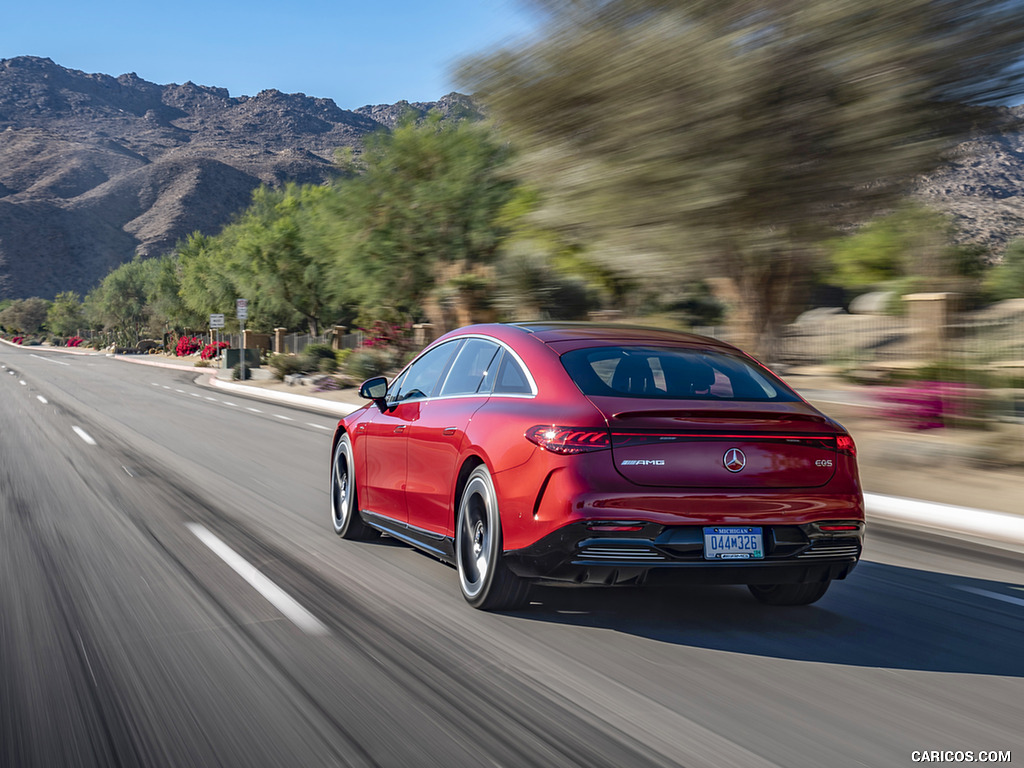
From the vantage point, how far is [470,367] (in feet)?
21.9

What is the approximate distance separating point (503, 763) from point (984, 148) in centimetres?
1420

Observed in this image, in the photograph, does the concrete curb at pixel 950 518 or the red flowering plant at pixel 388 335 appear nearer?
the concrete curb at pixel 950 518

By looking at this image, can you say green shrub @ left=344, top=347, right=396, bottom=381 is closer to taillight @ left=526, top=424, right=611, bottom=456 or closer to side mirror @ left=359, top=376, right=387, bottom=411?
side mirror @ left=359, top=376, right=387, bottom=411

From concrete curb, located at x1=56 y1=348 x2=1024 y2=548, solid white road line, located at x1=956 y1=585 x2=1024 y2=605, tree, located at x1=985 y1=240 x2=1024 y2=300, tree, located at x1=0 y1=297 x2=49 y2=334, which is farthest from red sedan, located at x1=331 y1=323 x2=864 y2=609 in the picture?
tree, located at x1=0 y1=297 x2=49 y2=334

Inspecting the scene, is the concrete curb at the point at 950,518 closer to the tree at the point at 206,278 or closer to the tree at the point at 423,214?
the tree at the point at 423,214

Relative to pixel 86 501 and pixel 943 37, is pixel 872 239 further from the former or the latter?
pixel 86 501

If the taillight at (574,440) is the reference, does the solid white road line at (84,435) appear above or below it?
below

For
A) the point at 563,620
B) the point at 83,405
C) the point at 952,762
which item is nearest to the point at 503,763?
the point at 952,762

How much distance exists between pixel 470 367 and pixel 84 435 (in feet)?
39.5

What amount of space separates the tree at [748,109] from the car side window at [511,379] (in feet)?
28.1

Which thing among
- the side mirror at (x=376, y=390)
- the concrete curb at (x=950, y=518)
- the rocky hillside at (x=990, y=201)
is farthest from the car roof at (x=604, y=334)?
the rocky hillside at (x=990, y=201)

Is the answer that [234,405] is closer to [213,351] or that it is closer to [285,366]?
[285,366]

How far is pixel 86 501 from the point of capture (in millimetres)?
10133

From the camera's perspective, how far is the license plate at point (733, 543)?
5.21 meters
